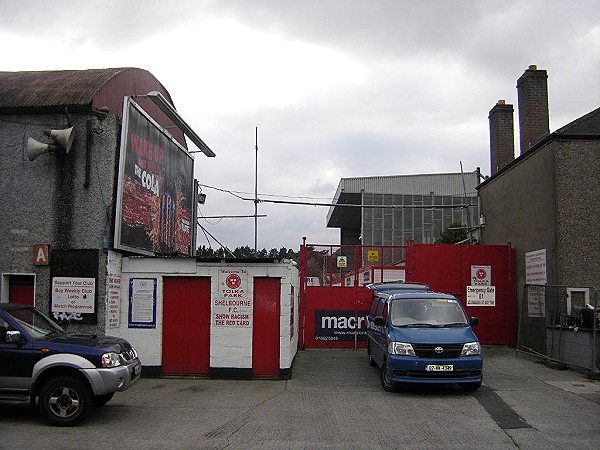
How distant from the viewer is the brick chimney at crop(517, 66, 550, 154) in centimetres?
2109

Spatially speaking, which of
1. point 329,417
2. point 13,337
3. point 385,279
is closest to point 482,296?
point 385,279

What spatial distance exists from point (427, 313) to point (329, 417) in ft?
12.8

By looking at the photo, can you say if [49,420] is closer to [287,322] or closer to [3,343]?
[3,343]

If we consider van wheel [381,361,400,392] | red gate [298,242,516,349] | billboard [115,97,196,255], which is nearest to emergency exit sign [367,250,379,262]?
red gate [298,242,516,349]

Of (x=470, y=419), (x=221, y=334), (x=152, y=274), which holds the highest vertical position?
(x=152, y=274)

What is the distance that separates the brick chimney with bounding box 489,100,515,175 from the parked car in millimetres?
18710

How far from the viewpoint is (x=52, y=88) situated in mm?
14695

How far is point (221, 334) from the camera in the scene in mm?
14117

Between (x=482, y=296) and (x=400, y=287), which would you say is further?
(x=482, y=296)

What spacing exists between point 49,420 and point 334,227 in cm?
5660

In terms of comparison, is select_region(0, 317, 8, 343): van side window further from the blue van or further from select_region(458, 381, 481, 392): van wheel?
select_region(458, 381, 481, 392): van wheel

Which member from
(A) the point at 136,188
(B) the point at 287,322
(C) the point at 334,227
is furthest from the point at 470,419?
(C) the point at 334,227

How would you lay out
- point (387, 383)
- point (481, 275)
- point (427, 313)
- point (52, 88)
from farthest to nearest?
point (481, 275)
point (52, 88)
point (427, 313)
point (387, 383)

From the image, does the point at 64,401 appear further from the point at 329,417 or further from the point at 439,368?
the point at 439,368
